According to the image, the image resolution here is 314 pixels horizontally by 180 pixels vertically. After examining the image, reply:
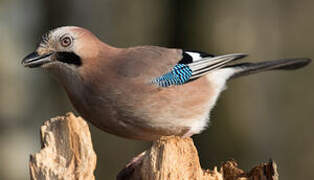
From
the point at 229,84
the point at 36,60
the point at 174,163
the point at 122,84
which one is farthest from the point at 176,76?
the point at 229,84

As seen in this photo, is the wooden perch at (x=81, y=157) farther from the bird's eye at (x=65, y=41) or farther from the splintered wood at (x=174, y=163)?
the bird's eye at (x=65, y=41)

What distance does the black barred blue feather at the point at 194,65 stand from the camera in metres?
6.41

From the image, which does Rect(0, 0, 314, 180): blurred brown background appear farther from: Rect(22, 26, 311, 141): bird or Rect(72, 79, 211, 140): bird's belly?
Rect(72, 79, 211, 140): bird's belly

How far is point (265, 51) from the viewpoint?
35.8 ft

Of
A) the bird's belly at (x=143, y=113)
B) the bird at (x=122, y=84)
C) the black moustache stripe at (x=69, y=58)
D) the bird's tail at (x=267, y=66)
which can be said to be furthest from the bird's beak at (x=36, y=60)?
the bird's tail at (x=267, y=66)

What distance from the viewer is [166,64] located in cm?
642

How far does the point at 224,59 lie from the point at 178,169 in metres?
2.37

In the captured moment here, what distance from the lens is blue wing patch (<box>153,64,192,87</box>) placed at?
6.15 metres

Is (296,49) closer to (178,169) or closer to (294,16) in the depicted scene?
(294,16)

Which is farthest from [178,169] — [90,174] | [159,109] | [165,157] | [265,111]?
[265,111]

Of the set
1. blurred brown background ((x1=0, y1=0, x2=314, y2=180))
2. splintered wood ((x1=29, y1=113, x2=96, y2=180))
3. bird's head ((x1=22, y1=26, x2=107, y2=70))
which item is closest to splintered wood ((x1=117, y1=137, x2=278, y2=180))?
splintered wood ((x1=29, y1=113, x2=96, y2=180))

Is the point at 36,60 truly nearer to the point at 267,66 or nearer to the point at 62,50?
the point at 62,50

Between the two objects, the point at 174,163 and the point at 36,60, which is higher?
the point at 36,60

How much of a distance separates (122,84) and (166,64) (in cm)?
68
